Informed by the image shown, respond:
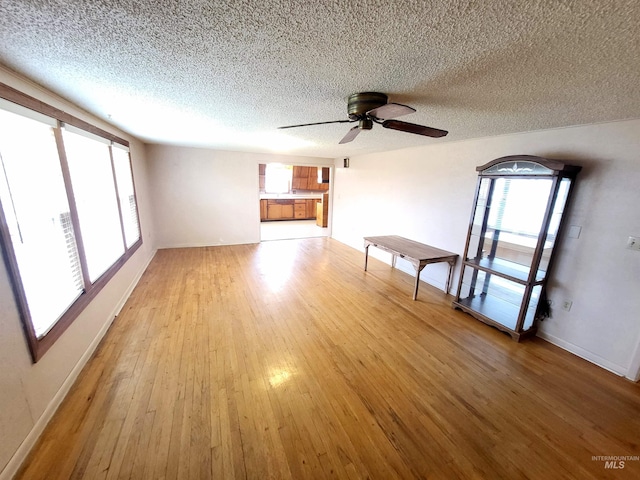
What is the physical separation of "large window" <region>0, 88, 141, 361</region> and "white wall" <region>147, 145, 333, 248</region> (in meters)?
2.42

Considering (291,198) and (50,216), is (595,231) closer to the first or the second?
(50,216)

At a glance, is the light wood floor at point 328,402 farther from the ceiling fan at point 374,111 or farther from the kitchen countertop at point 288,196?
the kitchen countertop at point 288,196

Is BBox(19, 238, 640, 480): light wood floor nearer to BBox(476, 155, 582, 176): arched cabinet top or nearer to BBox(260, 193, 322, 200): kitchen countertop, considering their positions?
BBox(476, 155, 582, 176): arched cabinet top

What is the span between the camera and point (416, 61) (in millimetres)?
1289

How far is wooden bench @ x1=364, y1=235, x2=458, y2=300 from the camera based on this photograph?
3285 millimetres

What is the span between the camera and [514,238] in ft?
9.21

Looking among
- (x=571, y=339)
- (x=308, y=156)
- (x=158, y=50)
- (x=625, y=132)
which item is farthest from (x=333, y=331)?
(x=308, y=156)

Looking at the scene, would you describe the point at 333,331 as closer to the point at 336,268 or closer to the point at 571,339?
the point at 336,268

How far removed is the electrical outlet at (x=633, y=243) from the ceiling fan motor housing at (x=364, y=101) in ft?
7.83

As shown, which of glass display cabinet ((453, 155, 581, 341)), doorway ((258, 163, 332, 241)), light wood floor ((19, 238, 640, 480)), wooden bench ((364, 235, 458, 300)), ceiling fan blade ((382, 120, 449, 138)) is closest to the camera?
light wood floor ((19, 238, 640, 480))

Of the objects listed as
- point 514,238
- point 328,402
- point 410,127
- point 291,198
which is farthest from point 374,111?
point 291,198

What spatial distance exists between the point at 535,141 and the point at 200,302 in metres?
4.31

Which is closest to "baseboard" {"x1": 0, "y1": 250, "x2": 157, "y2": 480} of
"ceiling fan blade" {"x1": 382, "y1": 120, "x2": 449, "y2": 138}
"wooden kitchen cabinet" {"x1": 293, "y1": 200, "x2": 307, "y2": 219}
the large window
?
the large window

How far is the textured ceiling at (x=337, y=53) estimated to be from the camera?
3.03ft
